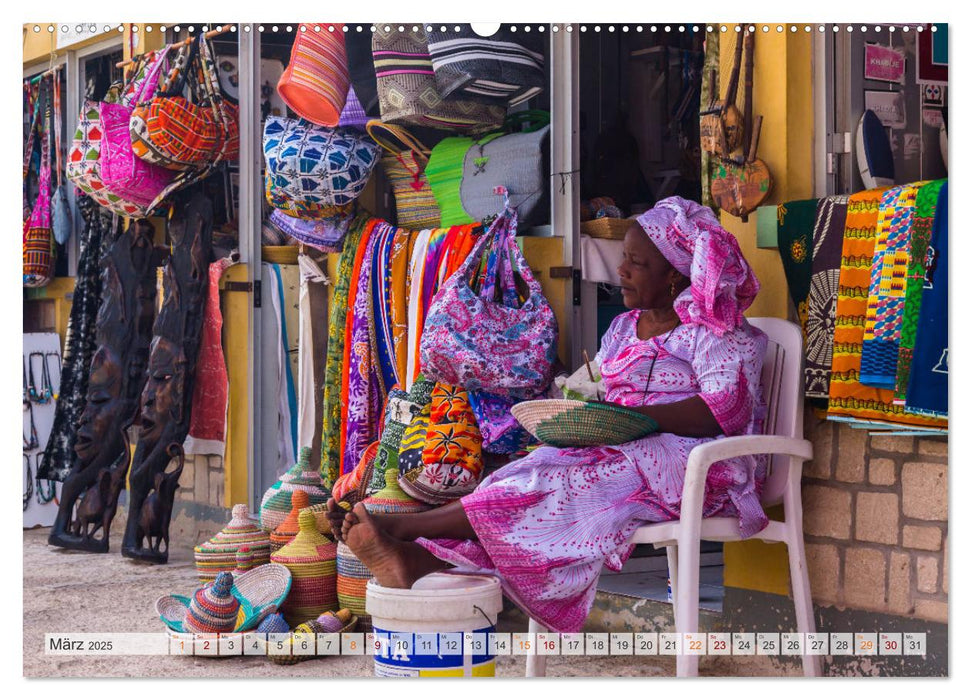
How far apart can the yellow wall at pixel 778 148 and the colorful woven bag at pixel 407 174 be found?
1.63 m

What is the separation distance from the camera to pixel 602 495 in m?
3.83

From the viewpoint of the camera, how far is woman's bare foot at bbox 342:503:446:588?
147 inches

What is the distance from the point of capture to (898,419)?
3.75 meters

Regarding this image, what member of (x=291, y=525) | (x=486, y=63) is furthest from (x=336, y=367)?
(x=486, y=63)

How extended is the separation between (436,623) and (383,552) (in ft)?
0.81

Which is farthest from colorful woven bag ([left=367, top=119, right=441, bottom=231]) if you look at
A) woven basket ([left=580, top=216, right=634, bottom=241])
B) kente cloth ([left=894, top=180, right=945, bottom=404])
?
kente cloth ([left=894, top=180, right=945, bottom=404])

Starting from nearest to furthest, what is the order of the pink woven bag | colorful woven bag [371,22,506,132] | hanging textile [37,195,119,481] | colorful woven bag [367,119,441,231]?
colorful woven bag [371,22,506,132]
colorful woven bag [367,119,441,231]
the pink woven bag
hanging textile [37,195,119,481]

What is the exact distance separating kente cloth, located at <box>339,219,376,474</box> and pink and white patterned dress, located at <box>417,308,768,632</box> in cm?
184

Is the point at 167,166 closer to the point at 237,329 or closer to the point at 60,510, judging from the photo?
the point at 237,329

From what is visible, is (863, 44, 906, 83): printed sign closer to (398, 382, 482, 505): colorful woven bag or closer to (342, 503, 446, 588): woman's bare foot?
(398, 382, 482, 505): colorful woven bag

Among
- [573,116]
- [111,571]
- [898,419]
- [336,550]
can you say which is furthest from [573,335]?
[111,571]

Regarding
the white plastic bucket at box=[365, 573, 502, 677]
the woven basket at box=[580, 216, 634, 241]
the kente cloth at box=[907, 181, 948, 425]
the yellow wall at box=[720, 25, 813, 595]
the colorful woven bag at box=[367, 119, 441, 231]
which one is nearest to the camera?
the kente cloth at box=[907, 181, 948, 425]

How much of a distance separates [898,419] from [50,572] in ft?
14.0

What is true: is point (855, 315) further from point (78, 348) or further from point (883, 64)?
point (78, 348)
